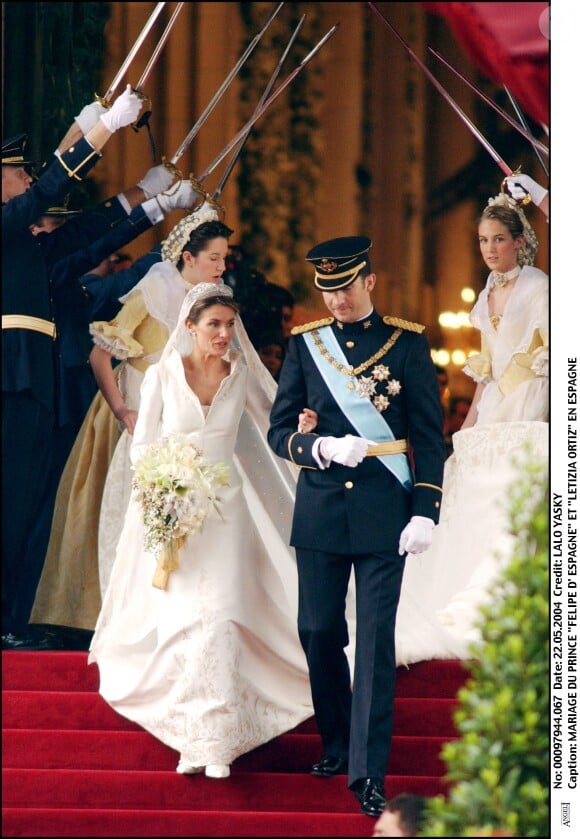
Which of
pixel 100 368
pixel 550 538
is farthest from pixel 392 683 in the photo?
pixel 100 368

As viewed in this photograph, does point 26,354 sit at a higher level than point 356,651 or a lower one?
higher

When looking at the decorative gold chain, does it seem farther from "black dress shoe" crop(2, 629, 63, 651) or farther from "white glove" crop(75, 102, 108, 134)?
"black dress shoe" crop(2, 629, 63, 651)

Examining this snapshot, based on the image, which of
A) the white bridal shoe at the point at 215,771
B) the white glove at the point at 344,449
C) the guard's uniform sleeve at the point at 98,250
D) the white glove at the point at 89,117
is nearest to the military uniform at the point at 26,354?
the white glove at the point at 89,117

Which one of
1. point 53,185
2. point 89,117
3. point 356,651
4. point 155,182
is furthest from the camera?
point 155,182

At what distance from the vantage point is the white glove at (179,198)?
6.89 metres

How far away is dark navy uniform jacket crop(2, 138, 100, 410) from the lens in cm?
627

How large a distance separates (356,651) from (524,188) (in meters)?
2.35

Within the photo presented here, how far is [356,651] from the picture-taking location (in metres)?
5.40

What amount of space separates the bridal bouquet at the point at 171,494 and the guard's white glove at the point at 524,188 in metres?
1.93

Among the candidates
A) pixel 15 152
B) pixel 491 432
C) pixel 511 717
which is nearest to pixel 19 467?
pixel 15 152

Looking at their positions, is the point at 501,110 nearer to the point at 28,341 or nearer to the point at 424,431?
the point at 424,431

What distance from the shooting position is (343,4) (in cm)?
775
